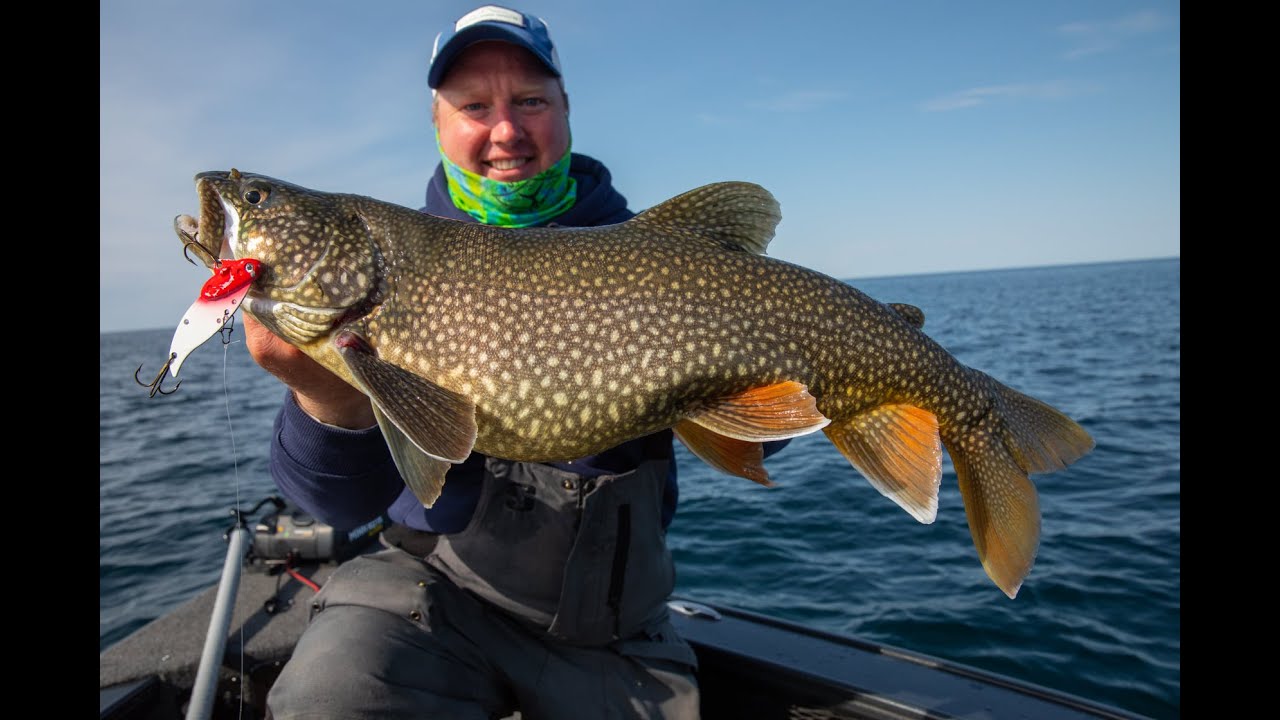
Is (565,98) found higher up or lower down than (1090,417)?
higher up

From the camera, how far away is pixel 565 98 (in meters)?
4.18

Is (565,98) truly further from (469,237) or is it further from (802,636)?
(802,636)

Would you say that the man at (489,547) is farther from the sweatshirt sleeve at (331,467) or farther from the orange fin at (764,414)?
the orange fin at (764,414)

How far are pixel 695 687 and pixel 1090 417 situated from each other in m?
13.3

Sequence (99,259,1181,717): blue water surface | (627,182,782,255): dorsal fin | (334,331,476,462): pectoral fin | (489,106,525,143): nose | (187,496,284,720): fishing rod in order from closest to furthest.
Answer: (334,331,476,462): pectoral fin → (627,182,782,255): dorsal fin → (187,496,284,720): fishing rod → (489,106,525,143): nose → (99,259,1181,717): blue water surface

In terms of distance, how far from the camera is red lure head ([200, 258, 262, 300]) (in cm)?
233

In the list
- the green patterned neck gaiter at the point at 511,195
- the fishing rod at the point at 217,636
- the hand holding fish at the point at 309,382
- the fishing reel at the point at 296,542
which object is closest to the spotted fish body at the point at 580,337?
the hand holding fish at the point at 309,382

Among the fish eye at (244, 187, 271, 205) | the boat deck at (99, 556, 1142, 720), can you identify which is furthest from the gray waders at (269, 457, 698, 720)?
the fish eye at (244, 187, 271, 205)

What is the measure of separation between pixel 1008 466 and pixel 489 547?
88.9 inches

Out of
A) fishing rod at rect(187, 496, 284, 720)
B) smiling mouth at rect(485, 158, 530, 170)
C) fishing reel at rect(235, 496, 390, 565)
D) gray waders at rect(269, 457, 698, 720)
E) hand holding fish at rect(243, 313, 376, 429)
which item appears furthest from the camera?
fishing reel at rect(235, 496, 390, 565)

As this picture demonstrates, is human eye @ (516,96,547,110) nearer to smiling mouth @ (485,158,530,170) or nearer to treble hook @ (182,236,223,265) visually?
smiling mouth @ (485,158,530,170)
